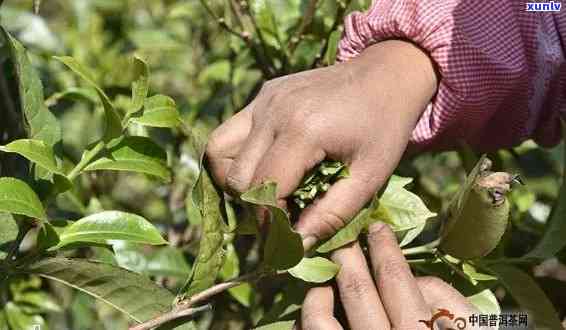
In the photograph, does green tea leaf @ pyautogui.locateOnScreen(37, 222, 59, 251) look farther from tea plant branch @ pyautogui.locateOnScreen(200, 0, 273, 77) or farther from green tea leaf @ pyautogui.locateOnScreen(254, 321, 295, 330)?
tea plant branch @ pyautogui.locateOnScreen(200, 0, 273, 77)

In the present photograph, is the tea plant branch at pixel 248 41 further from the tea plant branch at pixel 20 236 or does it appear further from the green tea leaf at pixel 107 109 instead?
the tea plant branch at pixel 20 236

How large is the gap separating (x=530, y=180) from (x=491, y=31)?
70cm

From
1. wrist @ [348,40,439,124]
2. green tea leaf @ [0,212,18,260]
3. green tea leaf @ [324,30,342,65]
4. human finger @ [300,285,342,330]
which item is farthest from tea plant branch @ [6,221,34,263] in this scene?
green tea leaf @ [324,30,342,65]

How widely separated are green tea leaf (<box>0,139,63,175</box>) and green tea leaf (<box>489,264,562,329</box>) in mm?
583

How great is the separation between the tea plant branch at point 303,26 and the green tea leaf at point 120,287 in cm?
58

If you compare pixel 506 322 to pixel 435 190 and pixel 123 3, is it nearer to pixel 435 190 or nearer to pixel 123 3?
pixel 435 190

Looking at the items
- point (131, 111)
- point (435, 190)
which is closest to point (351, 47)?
point (131, 111)

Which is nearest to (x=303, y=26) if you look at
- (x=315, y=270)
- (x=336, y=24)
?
(x=336, y=24)

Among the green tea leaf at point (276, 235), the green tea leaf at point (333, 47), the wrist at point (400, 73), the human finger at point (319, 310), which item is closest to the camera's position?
the green tea leaf at point (276, 235)

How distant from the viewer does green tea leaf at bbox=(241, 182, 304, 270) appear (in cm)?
99

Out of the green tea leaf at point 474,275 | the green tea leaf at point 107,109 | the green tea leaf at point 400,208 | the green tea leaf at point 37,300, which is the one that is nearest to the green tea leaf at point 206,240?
the green tea leaf at point 107,109

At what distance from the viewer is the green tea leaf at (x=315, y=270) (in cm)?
110

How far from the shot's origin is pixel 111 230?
3.65 feet

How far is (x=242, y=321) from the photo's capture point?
64.5 inches
